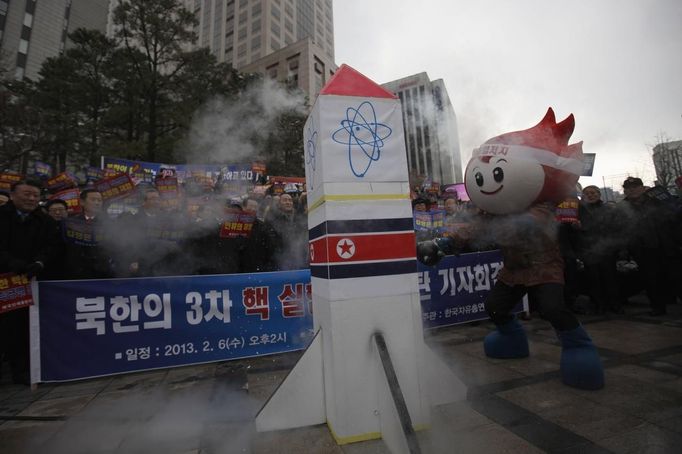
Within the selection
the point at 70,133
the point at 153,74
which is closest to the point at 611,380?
the point at 153,74

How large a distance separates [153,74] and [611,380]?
16469 millimetres

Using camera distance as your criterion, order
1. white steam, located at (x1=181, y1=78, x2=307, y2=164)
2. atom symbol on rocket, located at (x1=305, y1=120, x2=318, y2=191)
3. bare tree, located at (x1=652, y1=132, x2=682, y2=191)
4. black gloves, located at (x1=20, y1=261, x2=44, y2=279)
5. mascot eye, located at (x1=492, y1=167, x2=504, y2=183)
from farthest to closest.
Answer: bare tree, located at (x1=652, y1=132, x2=682, y2=191) < white steam, located at (x1=181, y1=78, x2=307, y2=164) < black gloves, located at (x1=20, y1=261, x2=44, y2=279) < mascot eye, located at (x1=492, y1=167, x2=504, y2=183) < atom symbol on rocket, located at (x1=305, y1=120, x2=318, y2=191)

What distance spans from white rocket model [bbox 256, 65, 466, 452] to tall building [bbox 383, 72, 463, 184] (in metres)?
2.35

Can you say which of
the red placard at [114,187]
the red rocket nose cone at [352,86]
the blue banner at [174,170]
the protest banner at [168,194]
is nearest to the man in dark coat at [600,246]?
the red rocket nose cone at [352,86]

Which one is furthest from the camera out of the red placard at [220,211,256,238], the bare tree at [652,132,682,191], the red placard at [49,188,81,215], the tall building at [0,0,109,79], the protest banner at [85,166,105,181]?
the tall building at [0,0,109,79]

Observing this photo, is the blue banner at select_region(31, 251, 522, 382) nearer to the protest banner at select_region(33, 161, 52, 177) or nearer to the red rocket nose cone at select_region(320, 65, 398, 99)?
the red rocket nose cone at select_region(320, 65, 398, 99)

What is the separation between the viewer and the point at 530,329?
4.80 metres

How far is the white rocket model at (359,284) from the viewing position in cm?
214

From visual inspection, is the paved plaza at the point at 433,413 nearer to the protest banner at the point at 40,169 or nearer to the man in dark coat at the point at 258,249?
the man in dark coat at the point at 258,249

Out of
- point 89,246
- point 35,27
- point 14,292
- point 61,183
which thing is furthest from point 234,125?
point 35,27

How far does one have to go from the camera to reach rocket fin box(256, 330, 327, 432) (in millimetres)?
2275

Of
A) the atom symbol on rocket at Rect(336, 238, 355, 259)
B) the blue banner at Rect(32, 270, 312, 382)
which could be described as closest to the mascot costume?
the atom symbol on rocket at Rect(336, 238, 355, 259)

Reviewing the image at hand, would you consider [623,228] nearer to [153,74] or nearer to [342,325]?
[342,325]

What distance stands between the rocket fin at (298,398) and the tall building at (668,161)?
106ft
